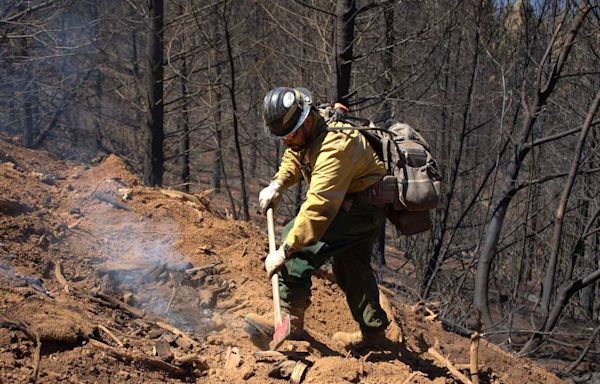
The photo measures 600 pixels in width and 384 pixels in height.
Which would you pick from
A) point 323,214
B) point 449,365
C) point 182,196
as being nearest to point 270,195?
point 323,214

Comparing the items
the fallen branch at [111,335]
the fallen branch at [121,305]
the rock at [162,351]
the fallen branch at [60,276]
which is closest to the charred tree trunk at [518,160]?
the fallen branch at [121,305]

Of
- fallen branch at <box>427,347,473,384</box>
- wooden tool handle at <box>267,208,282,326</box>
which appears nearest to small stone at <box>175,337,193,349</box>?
wooden tool handle at <box>267,208,282,326</box>

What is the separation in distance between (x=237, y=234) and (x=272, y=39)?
Answer: 918 cm

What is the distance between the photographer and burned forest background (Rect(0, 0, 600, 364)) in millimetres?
8102

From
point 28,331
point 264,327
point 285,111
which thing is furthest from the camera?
point 264,327

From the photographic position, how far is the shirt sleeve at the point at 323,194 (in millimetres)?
4047

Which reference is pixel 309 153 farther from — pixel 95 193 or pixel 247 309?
pixel 95 193

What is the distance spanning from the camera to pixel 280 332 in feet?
14.0

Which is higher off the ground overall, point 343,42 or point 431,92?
point 343,42

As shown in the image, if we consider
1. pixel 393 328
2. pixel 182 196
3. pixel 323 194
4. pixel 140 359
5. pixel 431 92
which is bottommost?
pixel 393 328

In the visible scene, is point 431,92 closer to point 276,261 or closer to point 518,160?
point 518,160

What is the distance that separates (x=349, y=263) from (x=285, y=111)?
1318 mm

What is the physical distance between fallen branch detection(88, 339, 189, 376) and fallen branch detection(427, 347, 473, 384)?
214cm

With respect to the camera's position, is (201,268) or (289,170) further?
(201,268)
